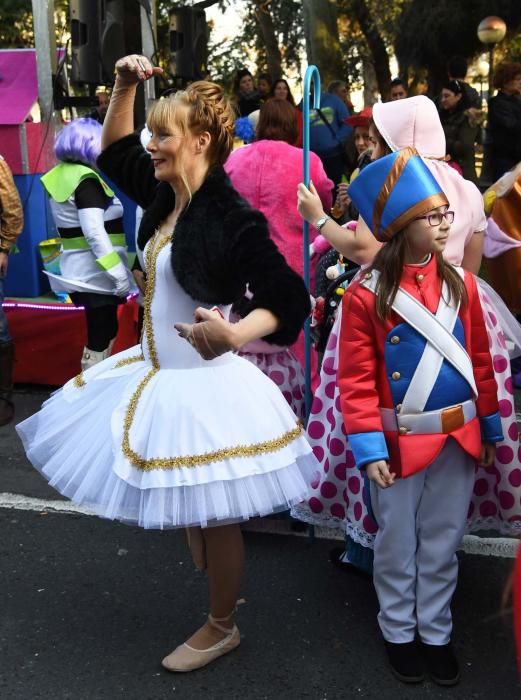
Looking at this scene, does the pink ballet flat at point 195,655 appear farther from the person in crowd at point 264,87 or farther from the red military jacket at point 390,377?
the person in crowd at point 264,87

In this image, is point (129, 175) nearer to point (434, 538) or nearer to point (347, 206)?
point (434, 538)

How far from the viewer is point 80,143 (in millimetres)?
4828

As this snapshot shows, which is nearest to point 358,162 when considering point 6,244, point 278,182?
point 278,182

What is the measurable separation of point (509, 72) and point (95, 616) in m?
5.91

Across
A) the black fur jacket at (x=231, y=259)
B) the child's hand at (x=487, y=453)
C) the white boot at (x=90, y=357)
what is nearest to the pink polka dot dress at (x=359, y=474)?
the child's hand at (x=487, y=453)

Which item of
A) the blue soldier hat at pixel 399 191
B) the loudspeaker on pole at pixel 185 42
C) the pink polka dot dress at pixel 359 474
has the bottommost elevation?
the pink polka dot dress at pixel 359 474

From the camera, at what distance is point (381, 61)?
23.0 metres

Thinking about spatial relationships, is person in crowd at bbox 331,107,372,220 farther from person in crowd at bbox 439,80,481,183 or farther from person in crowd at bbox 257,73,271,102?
person in crowd at bbox 257,73,271,102

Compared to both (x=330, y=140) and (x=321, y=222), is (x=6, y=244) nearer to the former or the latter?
(x=321, y=222)

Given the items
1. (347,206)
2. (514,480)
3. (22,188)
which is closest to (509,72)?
(347,206)

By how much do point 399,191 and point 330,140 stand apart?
5913mm

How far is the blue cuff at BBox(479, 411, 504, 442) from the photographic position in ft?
8.71

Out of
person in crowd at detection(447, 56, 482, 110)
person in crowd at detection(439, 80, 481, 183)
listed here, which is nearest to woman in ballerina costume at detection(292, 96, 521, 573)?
person in crowd at detection(439, 80, 481, 183)

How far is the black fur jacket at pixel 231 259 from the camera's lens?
225cm
